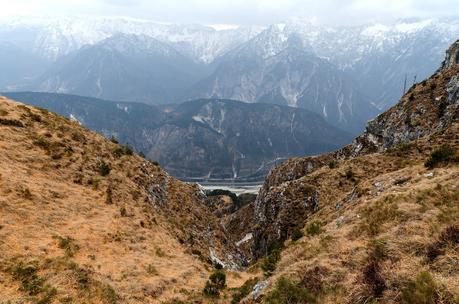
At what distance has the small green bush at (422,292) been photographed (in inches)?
563

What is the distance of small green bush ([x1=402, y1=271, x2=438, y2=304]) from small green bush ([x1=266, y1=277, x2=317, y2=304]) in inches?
184

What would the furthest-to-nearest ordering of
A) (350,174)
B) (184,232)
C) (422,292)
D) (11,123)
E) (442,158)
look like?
(350,174) < (184,232) < (11,123) < (442,158) < (422,292)

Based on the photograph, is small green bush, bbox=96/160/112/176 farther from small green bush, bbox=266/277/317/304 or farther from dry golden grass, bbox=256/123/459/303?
small green bush, bbox=266/277/317/304

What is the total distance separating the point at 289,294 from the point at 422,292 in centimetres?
685

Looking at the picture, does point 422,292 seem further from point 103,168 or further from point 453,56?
point 453,56

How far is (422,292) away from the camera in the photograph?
14.5 m

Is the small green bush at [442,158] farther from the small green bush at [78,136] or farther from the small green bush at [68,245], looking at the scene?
the small green bush at [78,136]

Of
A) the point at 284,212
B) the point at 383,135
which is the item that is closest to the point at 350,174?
the point at 284,212

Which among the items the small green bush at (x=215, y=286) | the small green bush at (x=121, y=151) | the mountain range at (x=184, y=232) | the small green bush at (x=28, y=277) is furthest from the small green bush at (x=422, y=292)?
the small green bush at (x=121, y=151)

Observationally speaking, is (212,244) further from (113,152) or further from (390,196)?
(390,196)

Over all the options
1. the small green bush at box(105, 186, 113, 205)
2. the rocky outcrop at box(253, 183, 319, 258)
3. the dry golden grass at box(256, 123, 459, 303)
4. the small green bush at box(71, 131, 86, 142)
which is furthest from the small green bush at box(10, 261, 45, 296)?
the rocky outcrop at box(253, 183, 319, 258)

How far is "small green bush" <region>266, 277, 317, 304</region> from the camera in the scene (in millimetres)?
18516

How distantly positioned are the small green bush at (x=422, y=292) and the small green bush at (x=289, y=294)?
4.69 m

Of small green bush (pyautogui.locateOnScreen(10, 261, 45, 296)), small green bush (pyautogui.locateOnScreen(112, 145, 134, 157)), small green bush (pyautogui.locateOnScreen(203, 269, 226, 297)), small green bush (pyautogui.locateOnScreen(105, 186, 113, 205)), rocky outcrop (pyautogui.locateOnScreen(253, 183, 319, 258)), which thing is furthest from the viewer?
rocky outcrop (pyautogui.locateOnScreen(253, 183, 319, 258))
